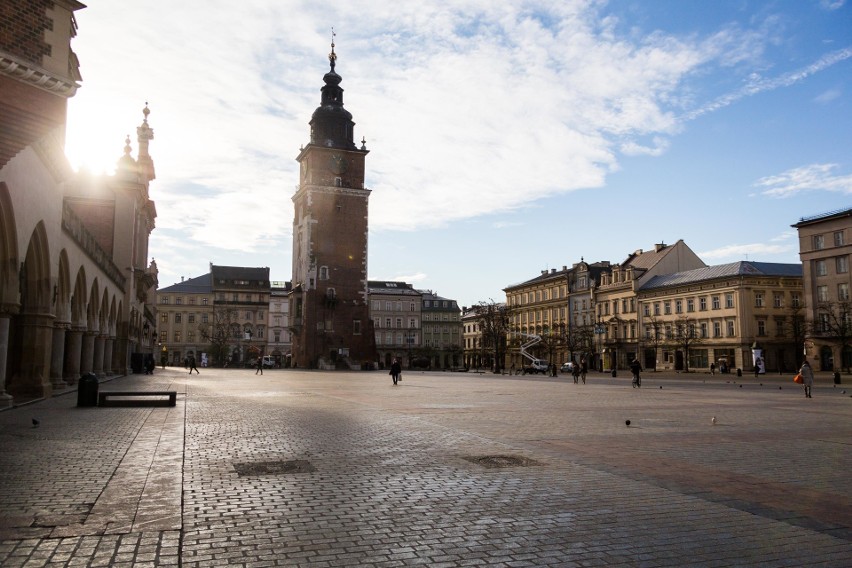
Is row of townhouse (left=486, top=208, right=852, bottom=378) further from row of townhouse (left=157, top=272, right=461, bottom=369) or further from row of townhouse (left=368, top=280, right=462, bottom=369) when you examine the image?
row of townhouse (left=157, top=272, right=461, bottom=369)

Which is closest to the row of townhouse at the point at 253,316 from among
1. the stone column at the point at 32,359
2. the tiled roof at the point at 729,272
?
the tiled roof at the point at 729,272

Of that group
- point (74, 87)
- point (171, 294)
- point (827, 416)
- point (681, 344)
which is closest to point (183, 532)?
point (74, 87)

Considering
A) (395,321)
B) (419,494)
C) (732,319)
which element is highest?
(395,321)

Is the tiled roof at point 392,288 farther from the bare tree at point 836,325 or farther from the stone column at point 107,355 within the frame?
the stone column at point 107,355

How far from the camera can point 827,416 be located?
1817 centimetres

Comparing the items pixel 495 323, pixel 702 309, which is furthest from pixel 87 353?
pixel 702 309

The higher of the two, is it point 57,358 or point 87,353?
point 87,353

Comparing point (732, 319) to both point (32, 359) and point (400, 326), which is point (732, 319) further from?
point (32, 359)

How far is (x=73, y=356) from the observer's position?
28609 millimetres

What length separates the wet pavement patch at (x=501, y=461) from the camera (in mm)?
9820

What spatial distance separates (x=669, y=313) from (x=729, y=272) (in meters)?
9.52

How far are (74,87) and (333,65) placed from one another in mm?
84097

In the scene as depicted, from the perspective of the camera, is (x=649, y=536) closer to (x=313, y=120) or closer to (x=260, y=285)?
(x=313, y=120)

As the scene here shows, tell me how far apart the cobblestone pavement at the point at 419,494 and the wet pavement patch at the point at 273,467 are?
60 millimetres
